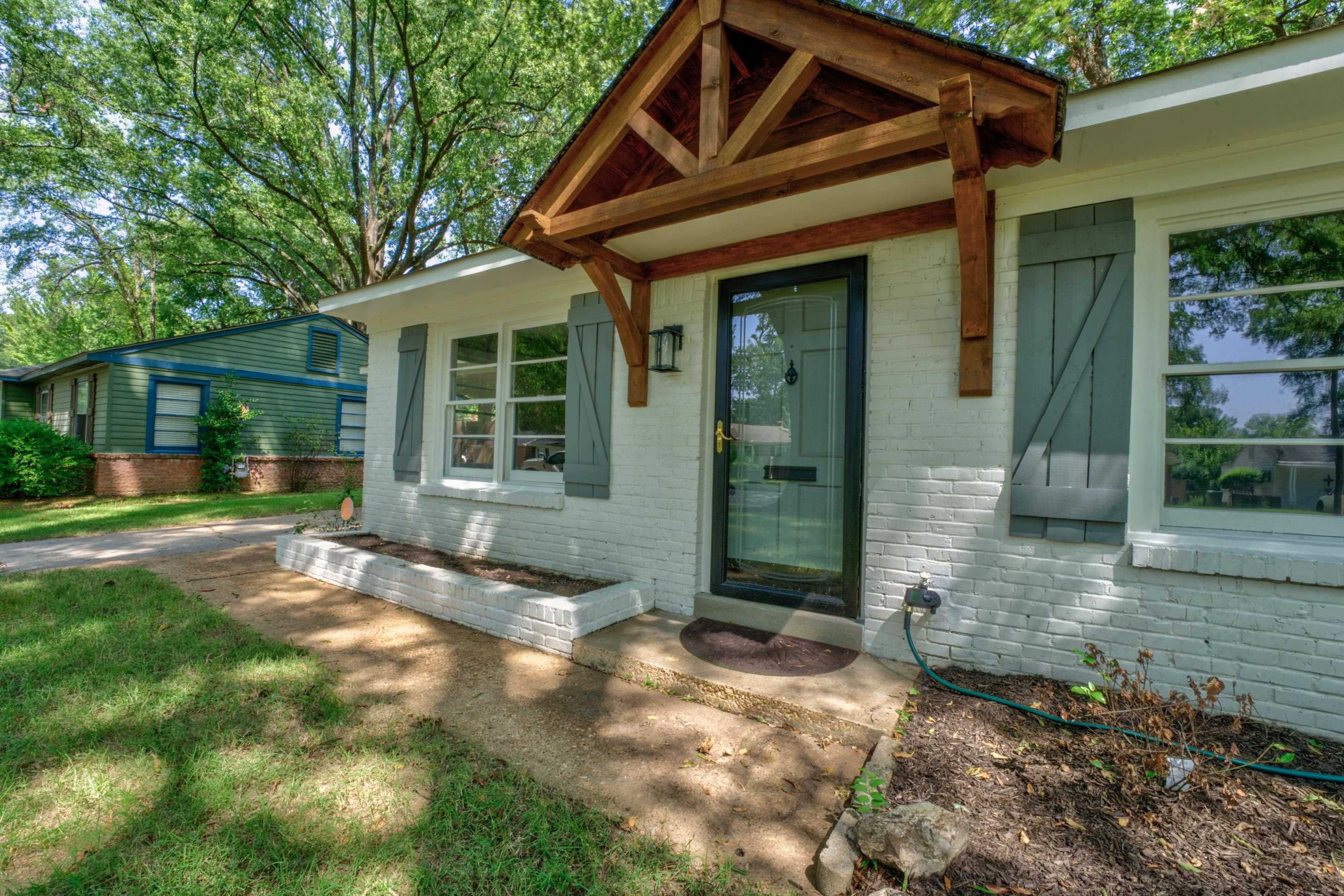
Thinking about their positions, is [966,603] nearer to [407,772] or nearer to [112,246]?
[407,772]

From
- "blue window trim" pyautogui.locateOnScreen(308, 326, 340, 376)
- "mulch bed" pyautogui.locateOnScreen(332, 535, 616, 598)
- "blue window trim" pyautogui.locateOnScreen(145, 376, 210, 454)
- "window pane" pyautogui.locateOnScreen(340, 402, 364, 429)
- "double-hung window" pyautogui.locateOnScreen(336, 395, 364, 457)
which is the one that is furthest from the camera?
"window pane" pyautogui.locateOnScreen(340, 402, 364, 429)

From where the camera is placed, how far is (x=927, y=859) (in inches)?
60.2

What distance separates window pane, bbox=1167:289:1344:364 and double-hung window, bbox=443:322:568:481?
3788mm

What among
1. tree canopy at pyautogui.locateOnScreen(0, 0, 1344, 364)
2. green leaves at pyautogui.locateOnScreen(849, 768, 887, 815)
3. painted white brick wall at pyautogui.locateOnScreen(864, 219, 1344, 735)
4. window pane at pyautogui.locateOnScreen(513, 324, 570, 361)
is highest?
tree canopy at pyautogui.locateOnScreen(0, 0, 1344, 364)

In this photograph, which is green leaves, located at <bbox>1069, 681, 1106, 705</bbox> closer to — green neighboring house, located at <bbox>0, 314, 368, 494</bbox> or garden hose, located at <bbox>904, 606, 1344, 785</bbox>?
garden hose, located at <bbox>904, 606, 1344, 785</bbox>

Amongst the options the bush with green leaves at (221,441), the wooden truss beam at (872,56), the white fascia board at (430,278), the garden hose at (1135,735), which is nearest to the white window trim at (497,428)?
the white fascia board at (430,278)

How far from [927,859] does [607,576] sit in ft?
9.12

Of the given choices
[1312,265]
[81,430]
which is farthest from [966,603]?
[81,430]

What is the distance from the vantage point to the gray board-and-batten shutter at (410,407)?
5.47 m

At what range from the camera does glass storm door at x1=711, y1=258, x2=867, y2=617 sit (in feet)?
10.7

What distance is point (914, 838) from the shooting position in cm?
157

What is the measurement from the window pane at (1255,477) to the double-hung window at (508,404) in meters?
3.87

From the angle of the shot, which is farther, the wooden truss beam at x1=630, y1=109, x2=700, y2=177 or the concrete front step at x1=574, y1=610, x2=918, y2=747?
the wooden truss beam at x1=630, y1=109, x2=700, y2=177

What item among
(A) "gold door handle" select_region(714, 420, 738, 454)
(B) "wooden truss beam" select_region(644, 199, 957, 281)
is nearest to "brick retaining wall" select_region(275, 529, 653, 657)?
(A) "gold door handle" select_region(714, 420, 738, 454)
